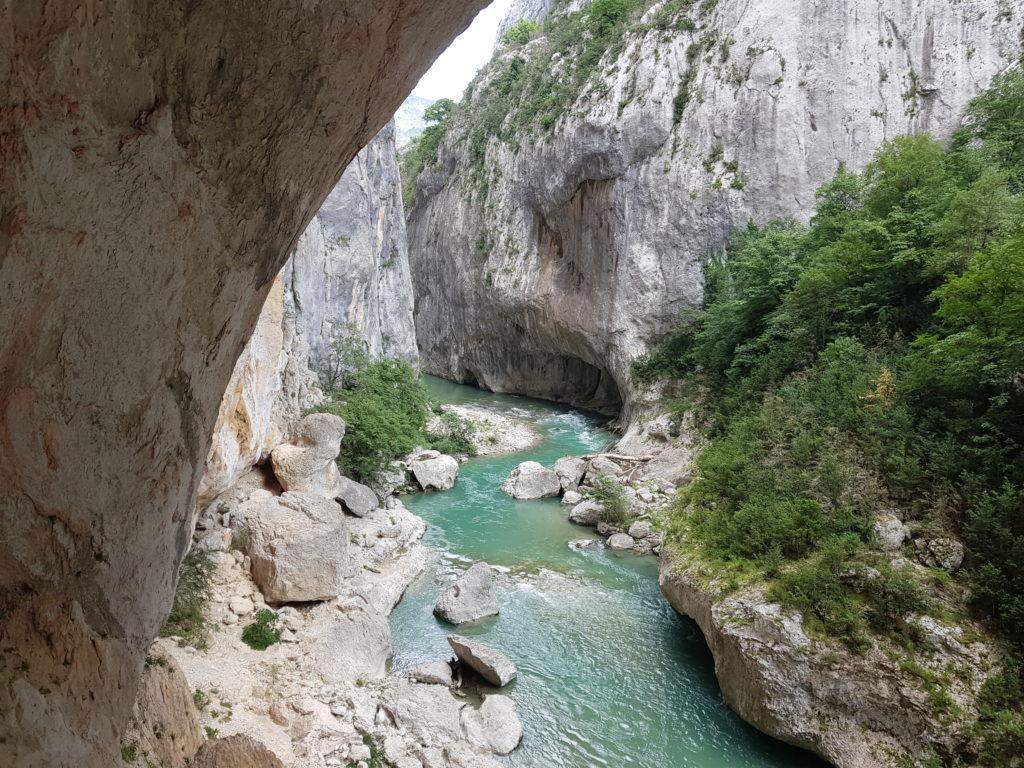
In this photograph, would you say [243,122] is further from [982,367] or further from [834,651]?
[982,367]

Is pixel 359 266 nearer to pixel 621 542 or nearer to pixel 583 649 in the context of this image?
pixel 621 542

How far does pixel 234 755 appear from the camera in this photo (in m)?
4.50

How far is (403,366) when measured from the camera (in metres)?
18.3

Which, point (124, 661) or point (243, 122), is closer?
point (243, 122)

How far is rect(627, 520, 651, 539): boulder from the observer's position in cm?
1330

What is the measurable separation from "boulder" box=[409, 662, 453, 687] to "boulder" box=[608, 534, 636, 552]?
549cm

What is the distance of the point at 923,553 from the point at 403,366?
547 inches

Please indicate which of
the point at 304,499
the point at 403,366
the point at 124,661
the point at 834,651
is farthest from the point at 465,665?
the point at 403,366

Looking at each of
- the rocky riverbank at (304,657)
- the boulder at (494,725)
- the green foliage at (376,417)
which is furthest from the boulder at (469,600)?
the green foliage at (376,417)

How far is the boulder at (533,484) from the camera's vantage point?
52.7 ft

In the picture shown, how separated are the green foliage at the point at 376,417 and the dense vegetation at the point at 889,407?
290 inches

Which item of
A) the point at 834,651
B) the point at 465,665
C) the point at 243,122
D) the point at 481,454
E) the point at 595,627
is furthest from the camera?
the point at 481,454

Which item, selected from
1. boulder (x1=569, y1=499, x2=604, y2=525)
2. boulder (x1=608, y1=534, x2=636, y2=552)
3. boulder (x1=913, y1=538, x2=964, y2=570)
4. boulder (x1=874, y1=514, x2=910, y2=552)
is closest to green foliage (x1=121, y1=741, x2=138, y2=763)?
boulder (x1=874, y1=514, x2=910, y2=552)

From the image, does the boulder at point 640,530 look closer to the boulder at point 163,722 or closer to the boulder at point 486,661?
the boulder at point 486,661
